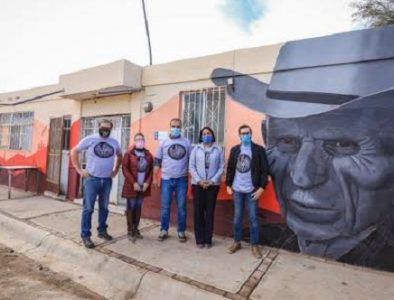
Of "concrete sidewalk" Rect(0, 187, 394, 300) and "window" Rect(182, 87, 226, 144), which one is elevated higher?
"window" Rect(182, 87, 226, 144)

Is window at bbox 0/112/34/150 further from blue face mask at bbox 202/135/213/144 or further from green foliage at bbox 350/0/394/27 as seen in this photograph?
green foliage at bbox 350/0/394/27

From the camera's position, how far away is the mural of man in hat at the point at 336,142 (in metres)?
3.94

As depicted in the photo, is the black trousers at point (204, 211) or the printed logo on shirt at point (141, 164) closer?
the black trousers at point (204, 211)

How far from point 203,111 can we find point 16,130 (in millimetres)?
7492

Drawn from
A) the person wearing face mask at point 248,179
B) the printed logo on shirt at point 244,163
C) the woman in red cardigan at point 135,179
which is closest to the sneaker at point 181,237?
the woman in red cardigan at point 135,179

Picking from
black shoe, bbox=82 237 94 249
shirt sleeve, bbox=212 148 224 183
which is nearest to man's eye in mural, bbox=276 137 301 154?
shirt sleeve, bbox=212 148 224 183

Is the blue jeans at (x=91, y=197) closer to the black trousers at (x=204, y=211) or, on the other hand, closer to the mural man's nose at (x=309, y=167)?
the black trousers at (x=204, y=211)

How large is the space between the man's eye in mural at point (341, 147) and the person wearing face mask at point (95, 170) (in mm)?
3088

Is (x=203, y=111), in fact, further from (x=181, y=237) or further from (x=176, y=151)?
(x=181, y=237)

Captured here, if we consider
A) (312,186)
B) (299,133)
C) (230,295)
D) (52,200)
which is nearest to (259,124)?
(299,133)

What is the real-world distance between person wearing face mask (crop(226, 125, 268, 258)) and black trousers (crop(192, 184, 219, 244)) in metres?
0.30

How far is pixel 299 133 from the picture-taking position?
448cm

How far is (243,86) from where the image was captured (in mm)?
5051

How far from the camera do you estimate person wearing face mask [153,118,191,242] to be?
474 cm
